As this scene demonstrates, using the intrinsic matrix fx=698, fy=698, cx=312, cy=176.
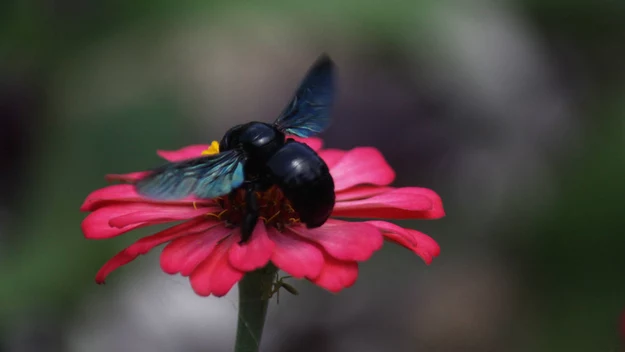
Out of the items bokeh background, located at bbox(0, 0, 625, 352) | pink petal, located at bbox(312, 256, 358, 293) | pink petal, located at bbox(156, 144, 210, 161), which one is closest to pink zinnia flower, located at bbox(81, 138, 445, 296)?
pink petal, located at bbox(312, 256, 358, 293)

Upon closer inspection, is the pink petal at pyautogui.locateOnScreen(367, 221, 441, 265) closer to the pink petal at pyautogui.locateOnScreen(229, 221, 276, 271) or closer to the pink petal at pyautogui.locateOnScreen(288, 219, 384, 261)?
the pink petal at pyautogui.locateOnScreen(288, 219, 384, 261)

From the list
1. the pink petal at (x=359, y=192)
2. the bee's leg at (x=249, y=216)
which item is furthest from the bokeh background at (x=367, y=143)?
the bee's leg at (x=249, y=216)

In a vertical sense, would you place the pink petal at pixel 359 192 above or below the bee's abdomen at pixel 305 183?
below

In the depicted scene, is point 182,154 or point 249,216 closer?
point 249,216

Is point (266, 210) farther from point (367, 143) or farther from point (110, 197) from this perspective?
point (367, 143)

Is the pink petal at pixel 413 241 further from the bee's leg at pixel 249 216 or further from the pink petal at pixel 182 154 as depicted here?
the pink petal at pixel 182 154

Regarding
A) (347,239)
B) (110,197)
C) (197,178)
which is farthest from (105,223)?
(347,239)
